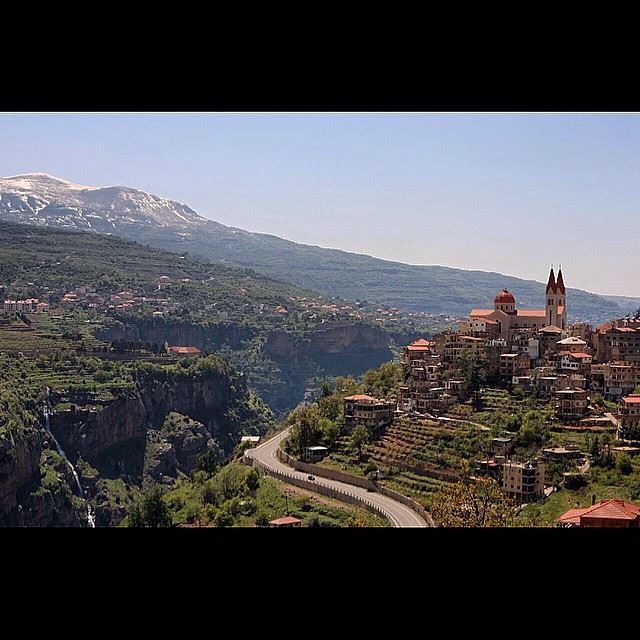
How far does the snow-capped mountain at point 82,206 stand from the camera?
242 feet

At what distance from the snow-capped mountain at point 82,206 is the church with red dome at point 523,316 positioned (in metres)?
54.1

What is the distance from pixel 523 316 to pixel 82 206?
68.0 m

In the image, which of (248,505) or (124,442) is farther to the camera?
(124,442)

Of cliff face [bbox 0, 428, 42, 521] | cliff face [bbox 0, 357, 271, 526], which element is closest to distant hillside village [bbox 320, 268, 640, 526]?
cliff face [bbox 0, 357, 271, 526]

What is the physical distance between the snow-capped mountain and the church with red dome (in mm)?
54054

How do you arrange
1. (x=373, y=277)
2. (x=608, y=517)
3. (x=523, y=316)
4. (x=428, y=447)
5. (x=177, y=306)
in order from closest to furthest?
(x=608, y=517)
(x=428, y=447)
(x=523, y=316)
(x=177, y=306)
(x=373, y=277)

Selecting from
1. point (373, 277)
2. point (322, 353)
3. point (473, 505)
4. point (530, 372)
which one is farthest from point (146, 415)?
point (373, 277)

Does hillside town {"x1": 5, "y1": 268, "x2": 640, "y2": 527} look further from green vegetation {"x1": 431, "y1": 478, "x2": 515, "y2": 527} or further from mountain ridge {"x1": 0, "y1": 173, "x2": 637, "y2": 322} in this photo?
mountain ridge {"x1": 0, "y1": 173, "x2": 637, "y2": 322}

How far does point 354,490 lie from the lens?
13688mm

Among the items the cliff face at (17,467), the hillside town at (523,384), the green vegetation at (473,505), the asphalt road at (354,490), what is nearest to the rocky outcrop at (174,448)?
the cliff face at (17,467)

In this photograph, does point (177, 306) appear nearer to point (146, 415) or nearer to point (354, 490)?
point (146, 415)
